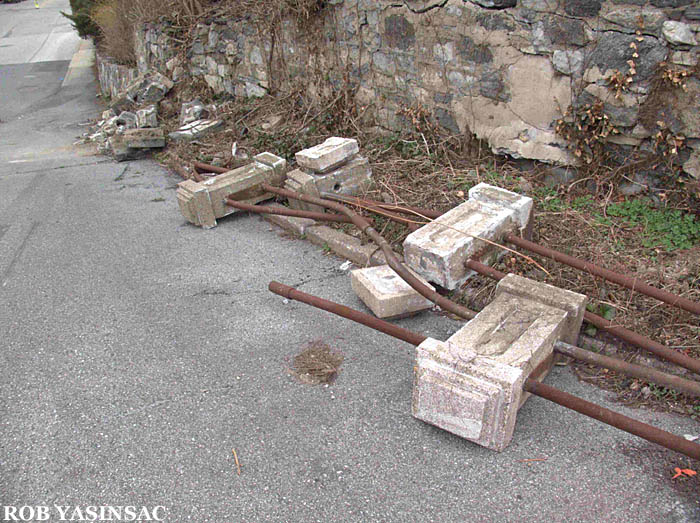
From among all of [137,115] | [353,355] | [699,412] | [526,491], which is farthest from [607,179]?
[137,115]

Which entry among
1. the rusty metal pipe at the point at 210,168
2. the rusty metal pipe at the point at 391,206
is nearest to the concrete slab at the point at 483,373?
the rusty metal pipe at the point at 391,206

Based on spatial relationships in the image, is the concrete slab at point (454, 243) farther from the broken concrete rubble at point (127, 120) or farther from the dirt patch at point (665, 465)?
the broken concrete rubble at point (127, 120)

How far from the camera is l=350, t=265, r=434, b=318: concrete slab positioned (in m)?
3.67

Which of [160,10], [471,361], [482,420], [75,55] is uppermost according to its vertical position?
[160,10]

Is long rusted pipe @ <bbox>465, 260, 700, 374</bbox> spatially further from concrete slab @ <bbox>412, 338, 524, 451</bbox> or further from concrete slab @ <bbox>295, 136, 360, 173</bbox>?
concrete slab @ <bbox>295, 136, 360, 173</bbox>

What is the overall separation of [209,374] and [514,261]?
2.11 metres

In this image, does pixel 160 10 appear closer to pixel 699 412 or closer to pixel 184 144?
pixel 184 144

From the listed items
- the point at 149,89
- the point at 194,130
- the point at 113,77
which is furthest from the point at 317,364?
the point at 113,77

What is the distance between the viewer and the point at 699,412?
2846 millimetres

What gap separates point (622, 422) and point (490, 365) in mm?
580

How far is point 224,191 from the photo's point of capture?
543 cm

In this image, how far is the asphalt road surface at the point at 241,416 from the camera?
8.25 ft

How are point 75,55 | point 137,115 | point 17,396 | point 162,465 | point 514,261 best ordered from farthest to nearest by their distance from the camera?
1. point 75,55
2. point 137,115
3. point 514,261
4. point 17,396
5. point 162,465

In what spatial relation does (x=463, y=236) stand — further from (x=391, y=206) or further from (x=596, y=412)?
(x=596, y=412)
